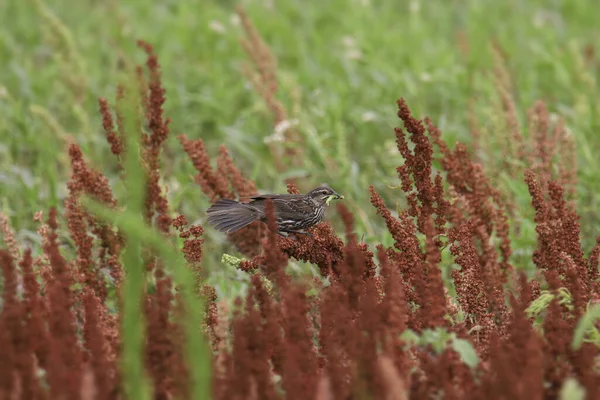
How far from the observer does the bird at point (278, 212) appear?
4.54 m

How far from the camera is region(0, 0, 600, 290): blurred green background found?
6.72m

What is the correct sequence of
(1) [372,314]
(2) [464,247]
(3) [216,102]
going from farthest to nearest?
(3) [216,102] → (2) [464,247] → (1) [372,314]

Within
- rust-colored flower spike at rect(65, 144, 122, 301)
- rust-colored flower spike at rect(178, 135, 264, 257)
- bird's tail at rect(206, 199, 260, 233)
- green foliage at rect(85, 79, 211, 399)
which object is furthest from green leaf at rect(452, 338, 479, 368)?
rust-colored flower spike at rect(178, 135, 264, 257)

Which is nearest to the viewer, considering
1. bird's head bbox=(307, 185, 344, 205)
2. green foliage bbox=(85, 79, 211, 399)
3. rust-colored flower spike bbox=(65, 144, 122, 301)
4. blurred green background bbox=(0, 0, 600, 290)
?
green foliage bbox=(85, 79, 211, 399)

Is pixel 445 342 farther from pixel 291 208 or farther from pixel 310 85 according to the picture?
pixel 310 85

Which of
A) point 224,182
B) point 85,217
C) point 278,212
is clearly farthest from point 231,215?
point 85,217

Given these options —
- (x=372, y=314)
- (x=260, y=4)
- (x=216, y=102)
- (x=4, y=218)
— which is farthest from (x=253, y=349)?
(x=260, y=4)

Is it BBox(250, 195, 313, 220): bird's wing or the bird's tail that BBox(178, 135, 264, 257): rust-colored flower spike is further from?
BBox(250, 195, 313, 220): bird's wing

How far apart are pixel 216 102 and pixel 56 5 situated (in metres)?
3.59

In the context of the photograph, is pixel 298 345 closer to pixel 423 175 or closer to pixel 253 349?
pixel 253 349

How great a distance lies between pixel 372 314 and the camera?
9.86 feet

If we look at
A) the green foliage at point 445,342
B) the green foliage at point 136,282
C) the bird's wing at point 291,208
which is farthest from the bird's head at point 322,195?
the green foliage at point 136,282

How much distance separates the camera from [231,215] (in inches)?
184

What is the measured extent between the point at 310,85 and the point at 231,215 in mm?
4112
